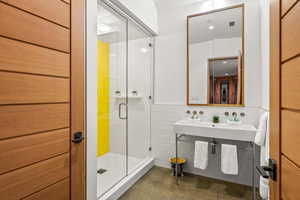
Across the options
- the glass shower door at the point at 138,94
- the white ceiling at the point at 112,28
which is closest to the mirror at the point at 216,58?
the glass shower door at the point at 138,94

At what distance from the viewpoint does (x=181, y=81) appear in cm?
272

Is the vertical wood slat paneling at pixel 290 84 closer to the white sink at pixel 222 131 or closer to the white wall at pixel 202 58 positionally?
the white sink at pixel 222 131

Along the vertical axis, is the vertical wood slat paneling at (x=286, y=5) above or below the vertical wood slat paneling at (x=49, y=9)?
below

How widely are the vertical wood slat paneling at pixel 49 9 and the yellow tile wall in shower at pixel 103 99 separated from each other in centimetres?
89

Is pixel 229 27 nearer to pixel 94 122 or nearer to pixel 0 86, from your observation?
pixel 94 122

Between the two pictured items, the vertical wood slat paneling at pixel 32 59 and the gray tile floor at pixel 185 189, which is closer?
the vertical wood slat paneling at pixel 32 59

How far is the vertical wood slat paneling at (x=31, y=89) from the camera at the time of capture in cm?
88

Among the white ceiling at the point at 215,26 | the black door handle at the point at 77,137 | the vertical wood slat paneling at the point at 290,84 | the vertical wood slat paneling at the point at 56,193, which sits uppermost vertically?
the white ceiling at the point at 215,26

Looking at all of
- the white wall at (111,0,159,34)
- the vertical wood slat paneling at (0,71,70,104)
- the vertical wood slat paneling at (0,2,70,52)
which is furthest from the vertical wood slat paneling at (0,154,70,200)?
the white wall at (111,0,159,34)

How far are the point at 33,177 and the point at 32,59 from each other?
77 centimetres

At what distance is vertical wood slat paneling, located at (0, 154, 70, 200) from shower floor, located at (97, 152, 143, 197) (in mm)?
843

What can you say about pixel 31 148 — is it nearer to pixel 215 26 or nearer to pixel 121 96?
pixel 121 96

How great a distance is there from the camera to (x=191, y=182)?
234 centimetres

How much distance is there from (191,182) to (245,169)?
2.71 ft
